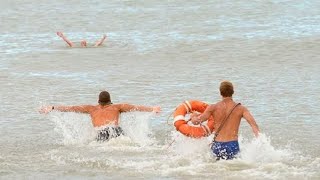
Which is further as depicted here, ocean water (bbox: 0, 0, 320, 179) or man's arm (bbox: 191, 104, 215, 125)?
ocean water (bbox: 0, 0, 320, 179)

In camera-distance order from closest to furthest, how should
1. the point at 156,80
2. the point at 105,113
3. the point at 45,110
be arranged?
the point at 45,110 < the point at 105,113 < the point at 156,80

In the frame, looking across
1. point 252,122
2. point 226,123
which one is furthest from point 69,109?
point 252,122

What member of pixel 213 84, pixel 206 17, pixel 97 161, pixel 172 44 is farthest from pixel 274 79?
pixel 206 17

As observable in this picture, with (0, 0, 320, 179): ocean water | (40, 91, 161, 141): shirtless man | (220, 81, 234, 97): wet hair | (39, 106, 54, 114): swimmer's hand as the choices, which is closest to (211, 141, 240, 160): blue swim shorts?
(0, 0, 320, 179): ocean water

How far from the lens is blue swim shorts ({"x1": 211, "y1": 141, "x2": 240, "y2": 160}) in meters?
14.4

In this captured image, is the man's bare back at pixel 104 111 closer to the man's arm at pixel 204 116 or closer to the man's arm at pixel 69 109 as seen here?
the man's arm at pixel 69 109

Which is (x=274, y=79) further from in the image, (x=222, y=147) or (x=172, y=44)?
(x=222, y=147)

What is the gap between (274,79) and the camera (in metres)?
24.2

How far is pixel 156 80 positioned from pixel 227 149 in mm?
10181

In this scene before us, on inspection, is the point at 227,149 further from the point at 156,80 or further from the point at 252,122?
the point at 156,80

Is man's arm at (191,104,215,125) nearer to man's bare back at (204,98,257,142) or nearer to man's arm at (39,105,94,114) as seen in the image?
man's bare back at (204,98,257,142)

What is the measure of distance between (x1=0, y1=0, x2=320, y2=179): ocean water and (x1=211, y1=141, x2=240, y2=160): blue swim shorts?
13 cm

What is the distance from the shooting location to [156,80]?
24.4 meters

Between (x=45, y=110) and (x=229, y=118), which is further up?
(x=45, y=110)
